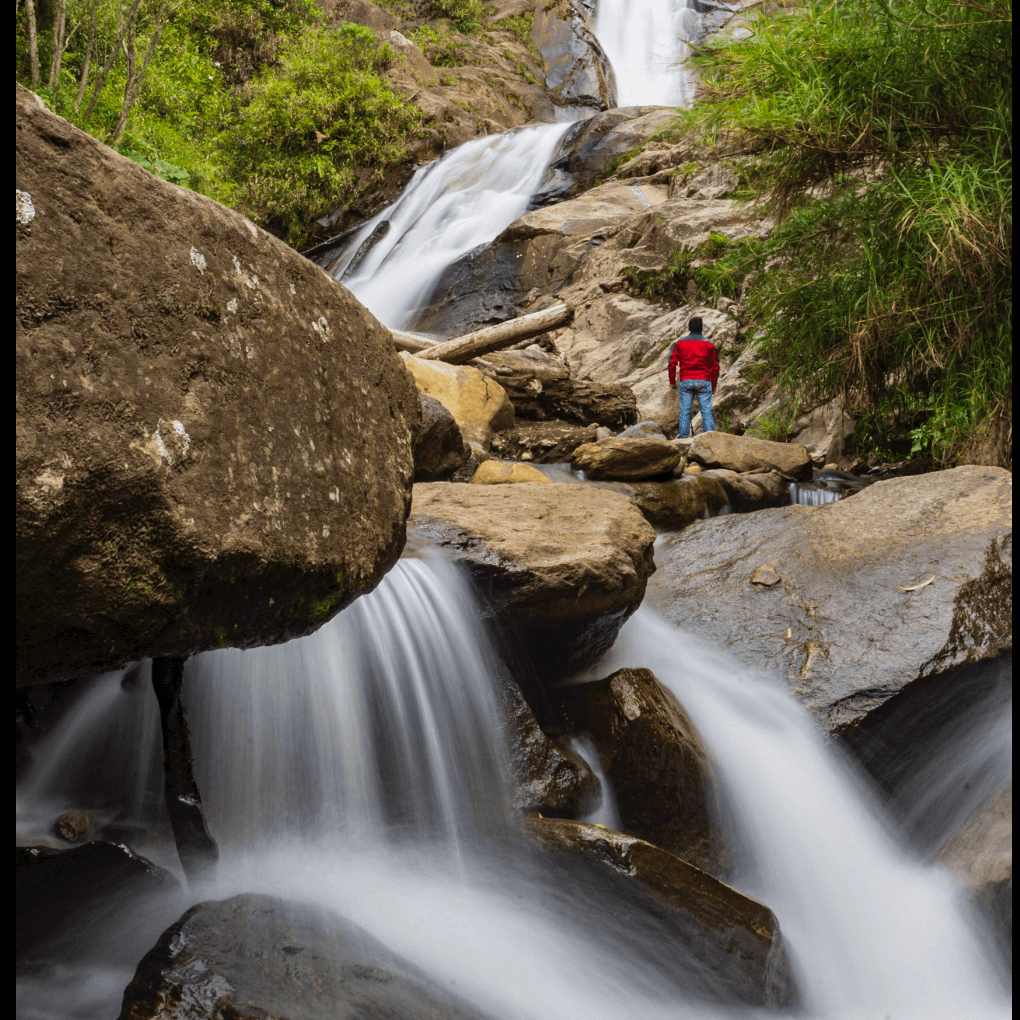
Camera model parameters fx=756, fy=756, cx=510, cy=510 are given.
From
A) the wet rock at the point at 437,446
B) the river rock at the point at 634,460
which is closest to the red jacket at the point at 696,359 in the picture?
the river rock at the point at 634,460

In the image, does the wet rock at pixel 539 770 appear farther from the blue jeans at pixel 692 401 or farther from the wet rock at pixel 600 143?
the wet rock at pixel 600 143

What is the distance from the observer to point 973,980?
101 inches

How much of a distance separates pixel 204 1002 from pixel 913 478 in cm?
440

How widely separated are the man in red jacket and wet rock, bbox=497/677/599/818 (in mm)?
6288

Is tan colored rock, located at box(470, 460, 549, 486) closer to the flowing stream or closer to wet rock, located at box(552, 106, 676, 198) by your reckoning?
the flowing stream

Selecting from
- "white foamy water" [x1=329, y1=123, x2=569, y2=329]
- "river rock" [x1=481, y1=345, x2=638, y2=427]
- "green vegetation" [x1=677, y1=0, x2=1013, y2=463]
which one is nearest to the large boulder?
"green vegetation" [x1=677, y1=0, x2=1013, y2=463]

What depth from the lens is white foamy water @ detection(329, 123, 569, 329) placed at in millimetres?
12531

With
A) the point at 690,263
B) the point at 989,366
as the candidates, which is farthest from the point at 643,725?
the point at 690,263

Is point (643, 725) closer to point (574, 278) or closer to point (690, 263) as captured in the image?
point (690, 263)

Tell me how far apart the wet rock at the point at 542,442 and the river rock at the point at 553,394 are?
1.33 ft

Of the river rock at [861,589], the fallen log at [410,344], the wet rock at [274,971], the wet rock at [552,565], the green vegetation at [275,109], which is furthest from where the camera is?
the green vegetation at [275,109]

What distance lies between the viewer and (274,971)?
169 centimetres

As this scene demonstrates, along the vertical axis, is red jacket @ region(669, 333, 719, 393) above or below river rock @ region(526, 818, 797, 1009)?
above

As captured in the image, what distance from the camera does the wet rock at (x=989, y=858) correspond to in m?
2.60
